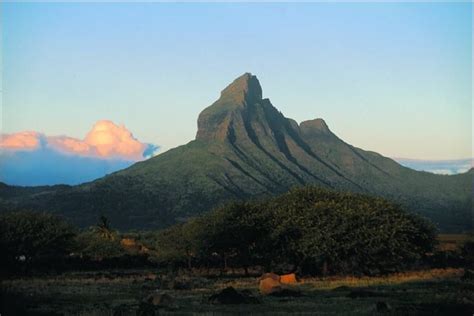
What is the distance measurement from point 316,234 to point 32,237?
33.9 m

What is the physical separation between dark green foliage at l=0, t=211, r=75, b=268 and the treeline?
11 centimetres

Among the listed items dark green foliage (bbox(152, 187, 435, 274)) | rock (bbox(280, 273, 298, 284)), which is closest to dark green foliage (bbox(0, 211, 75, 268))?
dark green foliage (bbox(152, 187, 435, 274))

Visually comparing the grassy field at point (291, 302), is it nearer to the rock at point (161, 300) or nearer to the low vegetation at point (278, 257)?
the low vegetation at point (278, 257)

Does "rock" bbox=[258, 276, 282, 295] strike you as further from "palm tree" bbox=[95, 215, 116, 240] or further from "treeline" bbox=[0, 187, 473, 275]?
"palm tree" bbox=[95, 215, 116, 240]

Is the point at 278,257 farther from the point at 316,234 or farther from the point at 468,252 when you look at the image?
the point at 468,252

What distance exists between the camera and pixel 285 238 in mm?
68375

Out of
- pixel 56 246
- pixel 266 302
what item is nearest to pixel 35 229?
pixel 56 246

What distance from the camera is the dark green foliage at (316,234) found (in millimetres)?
65375

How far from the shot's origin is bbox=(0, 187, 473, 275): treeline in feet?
216

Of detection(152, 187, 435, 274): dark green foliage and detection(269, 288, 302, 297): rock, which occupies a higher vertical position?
detection(152, 187, 435, 274): dark green foliage

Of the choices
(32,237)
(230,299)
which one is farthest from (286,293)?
(32,237)

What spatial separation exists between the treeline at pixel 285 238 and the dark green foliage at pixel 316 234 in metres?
0.10

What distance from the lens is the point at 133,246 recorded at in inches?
4631

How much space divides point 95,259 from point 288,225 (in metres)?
42.7
